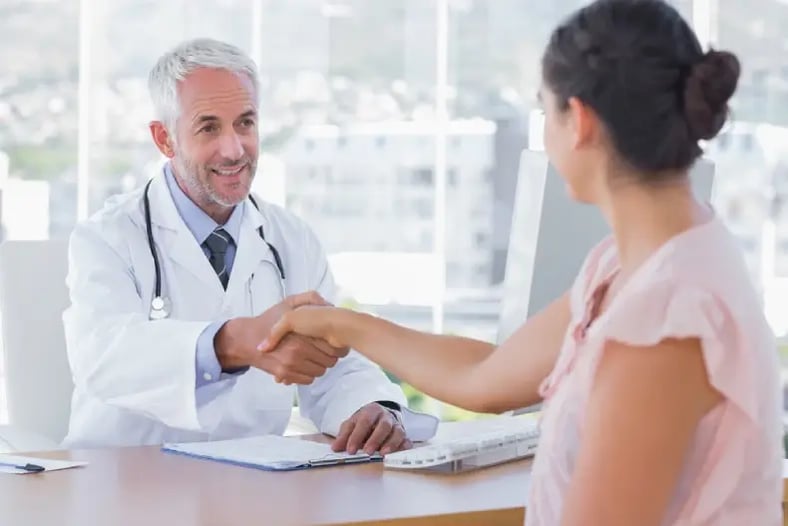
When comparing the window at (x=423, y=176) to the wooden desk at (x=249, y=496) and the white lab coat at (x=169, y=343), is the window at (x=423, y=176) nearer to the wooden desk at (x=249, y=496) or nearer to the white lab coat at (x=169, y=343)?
the white lab coat at (x=169, y=343)

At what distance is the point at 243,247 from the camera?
2555mm

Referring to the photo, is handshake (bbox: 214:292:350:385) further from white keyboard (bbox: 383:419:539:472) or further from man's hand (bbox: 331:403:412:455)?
white keyboard (bbox: 383:419:539:472)

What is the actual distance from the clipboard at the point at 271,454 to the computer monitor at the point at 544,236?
1.08 feet

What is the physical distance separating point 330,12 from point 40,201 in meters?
1.40

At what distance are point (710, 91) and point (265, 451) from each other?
1.01 m

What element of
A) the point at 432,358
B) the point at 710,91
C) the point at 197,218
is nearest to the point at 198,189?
the point at 197,218

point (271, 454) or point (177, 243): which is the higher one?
point (177, 243)

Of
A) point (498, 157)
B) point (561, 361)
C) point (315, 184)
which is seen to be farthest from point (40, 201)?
point (561, 361)

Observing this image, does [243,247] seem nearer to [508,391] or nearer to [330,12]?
[508,391]

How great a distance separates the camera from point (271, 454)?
6.42ft

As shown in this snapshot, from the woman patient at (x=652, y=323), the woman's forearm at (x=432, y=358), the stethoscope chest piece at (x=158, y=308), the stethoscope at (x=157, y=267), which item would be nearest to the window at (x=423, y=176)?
the stethoscope at (x=157, y=267)

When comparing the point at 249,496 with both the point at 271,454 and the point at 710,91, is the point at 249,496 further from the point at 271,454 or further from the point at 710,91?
the point at 710,91

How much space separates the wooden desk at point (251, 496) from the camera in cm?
157

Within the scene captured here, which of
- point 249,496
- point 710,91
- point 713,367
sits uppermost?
point 710,91
